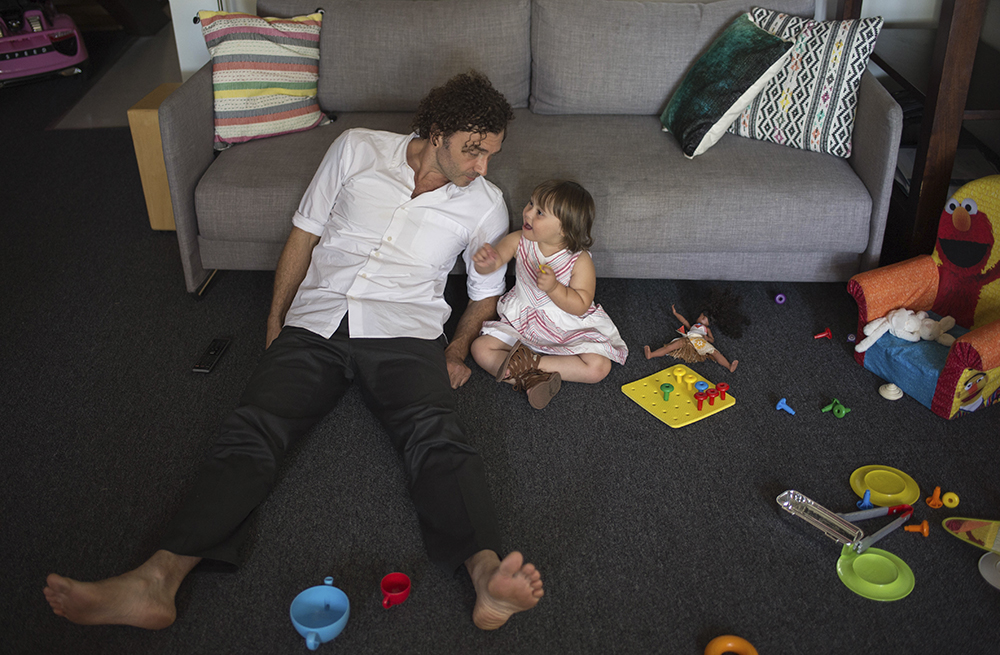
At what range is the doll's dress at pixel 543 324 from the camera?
84.7 inches

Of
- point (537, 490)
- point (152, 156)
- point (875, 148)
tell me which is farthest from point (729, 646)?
point (152, 156)

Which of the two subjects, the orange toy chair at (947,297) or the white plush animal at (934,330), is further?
the white plush animal at (934,330)

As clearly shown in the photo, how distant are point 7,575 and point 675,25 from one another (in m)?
2.49

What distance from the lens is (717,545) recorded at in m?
1.65

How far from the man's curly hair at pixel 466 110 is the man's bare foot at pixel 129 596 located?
1.14 metres

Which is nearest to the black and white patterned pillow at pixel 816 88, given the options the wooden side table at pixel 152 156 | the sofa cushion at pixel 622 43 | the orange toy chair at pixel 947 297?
the sofa cushion at pixel 622 43

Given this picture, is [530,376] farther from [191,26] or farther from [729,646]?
[191,26]

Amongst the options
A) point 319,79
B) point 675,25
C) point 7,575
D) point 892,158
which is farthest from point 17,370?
point 892,158

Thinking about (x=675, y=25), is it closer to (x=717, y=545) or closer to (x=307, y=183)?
(x=307, y=183)

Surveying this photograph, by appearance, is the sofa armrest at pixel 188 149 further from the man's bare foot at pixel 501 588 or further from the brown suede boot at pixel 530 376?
the man's bare foot at pixel 501 588

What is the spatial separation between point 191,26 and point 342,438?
6.82ft

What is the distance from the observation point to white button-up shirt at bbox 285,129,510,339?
194 cm

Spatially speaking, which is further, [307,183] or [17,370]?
[307,183]

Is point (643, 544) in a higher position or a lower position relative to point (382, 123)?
lower
